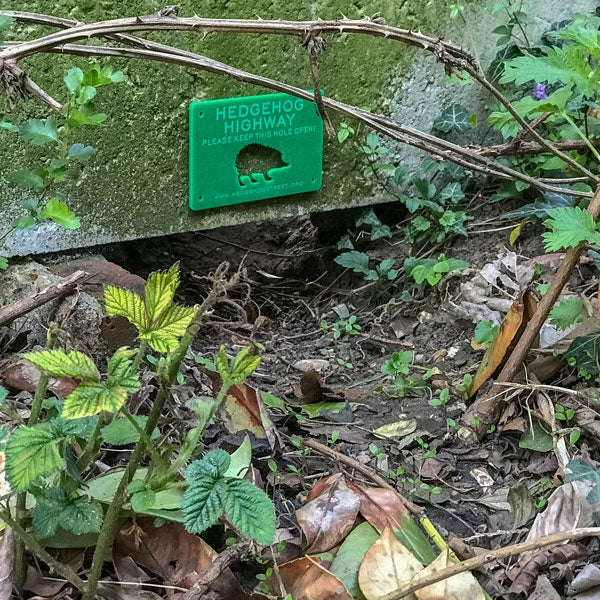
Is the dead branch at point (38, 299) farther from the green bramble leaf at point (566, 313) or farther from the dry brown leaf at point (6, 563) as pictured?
the green bramble leaf at point (566, 313)

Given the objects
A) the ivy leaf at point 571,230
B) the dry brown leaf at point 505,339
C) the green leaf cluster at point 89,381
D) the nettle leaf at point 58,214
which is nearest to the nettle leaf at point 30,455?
the green leaf cluster at point 89,381

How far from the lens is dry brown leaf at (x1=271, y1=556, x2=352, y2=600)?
1.12 meters

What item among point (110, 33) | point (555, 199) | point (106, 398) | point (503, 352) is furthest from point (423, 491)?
point (555, 199)

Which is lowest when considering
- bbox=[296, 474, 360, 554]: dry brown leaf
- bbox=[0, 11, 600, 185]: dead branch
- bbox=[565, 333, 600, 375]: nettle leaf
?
bbox=[296, 474, 360, 554]: dry brown leaf

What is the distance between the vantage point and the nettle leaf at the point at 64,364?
0.87 m

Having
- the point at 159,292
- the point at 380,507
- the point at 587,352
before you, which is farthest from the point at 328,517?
the point at 587,352

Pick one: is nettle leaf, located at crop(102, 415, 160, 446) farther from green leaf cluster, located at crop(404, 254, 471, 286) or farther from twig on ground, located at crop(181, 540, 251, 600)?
green leaf cluster, located at crop(404, 254, 471, 286)

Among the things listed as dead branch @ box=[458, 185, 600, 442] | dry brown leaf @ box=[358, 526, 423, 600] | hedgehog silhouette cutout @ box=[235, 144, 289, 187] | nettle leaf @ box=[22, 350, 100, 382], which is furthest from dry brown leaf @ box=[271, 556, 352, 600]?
hedgehog silhouette cutout @ box=[235, 144, 289, 187]

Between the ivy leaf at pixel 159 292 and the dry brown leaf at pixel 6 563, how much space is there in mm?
424

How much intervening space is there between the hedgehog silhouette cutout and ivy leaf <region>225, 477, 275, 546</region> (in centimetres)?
157

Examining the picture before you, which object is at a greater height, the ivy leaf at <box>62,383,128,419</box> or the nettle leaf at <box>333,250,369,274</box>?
the ivy leaf at <box>62,383,128,419</box>

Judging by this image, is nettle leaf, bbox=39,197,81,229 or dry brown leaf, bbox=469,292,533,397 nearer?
nettle leaf, bbox=39,197,81,229

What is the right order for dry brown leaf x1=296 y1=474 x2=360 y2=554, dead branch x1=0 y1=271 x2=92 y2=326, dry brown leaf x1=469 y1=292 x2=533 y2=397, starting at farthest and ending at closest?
dry brown leaf x1=469 y1=292 x2=533 y2=397, dead branch x1=0 y1=271 x2=92 y2=326, dry brown leaf x1=296 y1=474 x2=360 y2=554

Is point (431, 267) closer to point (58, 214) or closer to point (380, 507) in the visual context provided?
point (380, 507)
